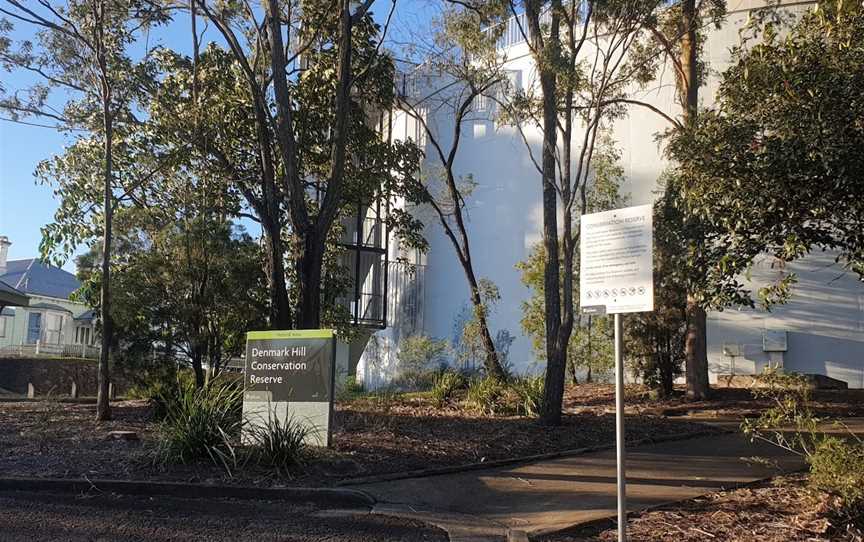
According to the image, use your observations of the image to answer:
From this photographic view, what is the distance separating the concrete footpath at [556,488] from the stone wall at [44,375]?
22.5 metres

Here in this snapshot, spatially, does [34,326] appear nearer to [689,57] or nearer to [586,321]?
[586,321]

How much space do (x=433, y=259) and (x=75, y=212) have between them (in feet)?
59.3

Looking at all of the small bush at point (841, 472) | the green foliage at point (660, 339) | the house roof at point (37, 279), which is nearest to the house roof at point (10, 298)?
the green foliage at point (660, 339)

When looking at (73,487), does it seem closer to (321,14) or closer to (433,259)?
(321,14)

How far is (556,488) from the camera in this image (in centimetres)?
814

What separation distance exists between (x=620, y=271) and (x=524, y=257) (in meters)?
21.7

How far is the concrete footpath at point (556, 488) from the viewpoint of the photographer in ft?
22.5

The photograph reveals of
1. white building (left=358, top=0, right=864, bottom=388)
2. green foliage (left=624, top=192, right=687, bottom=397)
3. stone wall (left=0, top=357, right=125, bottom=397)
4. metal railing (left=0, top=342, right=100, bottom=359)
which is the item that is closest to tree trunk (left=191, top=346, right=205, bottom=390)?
green foliage (left=624, top=192, right=687, bottom=397)

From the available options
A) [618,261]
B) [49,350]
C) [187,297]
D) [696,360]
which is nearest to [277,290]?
[187,297]

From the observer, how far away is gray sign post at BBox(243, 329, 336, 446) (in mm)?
9141

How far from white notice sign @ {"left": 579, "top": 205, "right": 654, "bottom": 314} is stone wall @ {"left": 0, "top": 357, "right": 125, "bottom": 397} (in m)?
25.6

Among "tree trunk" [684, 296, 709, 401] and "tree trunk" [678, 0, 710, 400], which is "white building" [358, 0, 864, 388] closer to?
"tree trunk" [678, 0, 710, 400]

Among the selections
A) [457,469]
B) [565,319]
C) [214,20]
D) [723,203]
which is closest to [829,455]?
[723,203]

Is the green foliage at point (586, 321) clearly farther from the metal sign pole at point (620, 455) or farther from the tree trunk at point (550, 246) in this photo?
the metal sign pole at point (620, 455)
